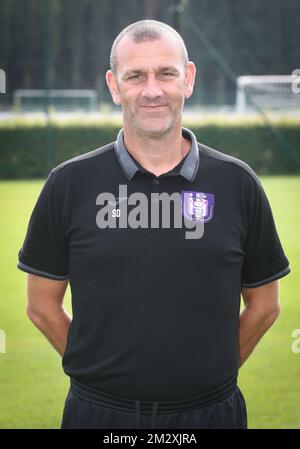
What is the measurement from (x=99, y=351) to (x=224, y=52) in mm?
14374

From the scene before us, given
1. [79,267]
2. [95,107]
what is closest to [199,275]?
[79,267]

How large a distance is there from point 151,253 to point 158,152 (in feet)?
0.94

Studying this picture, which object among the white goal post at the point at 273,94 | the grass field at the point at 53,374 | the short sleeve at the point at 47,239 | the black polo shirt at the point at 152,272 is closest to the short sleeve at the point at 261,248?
the black polo shirt at the point at 152,272

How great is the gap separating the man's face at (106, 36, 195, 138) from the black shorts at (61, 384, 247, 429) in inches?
27.8

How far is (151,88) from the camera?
7.19 ft

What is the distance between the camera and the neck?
224 cm

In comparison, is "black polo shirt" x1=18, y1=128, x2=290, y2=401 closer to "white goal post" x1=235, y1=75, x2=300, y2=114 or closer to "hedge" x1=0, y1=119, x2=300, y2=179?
"hedge" x1=0, y1=119, x2=300, y2=179

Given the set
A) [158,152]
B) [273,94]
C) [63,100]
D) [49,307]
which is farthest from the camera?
[63,100]

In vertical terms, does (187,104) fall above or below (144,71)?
below

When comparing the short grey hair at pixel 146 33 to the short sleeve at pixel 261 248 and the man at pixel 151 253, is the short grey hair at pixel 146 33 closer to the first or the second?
the man at pixel 151 253

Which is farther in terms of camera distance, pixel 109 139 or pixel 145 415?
pixel 109 139

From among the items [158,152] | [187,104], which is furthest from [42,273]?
[187,104]

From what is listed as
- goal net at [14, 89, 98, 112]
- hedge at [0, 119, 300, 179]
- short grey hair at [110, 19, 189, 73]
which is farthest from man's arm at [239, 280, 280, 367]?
goal net at [14, 89, 98, 112]

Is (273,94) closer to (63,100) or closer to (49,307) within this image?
(63,100)
